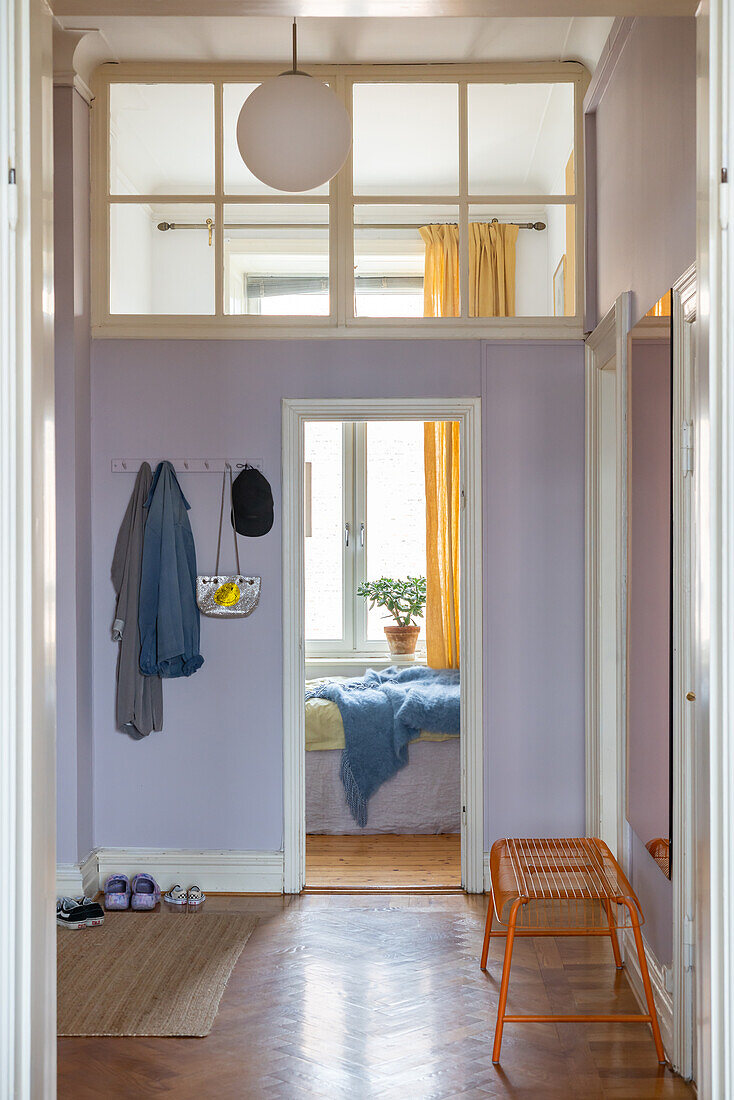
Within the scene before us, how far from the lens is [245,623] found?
395 cm

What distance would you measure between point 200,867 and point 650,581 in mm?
2269

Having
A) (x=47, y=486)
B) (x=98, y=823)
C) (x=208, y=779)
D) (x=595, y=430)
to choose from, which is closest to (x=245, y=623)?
(x=208, y=779)

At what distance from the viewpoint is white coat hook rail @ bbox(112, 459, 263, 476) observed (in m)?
3.93

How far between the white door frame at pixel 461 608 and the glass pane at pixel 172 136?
100 centimetres

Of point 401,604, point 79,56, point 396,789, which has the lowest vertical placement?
point 396,789

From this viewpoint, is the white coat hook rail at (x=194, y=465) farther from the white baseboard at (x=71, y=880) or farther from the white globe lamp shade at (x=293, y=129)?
the white baseboard at (x=71, y=880)

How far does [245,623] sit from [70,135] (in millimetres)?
2037

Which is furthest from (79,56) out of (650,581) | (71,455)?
(650,581)

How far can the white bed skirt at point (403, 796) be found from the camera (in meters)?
4.64

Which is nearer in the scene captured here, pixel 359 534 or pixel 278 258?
pixel 278 258

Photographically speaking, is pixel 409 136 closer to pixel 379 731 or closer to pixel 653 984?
pixel 379 731

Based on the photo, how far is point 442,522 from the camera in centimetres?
580

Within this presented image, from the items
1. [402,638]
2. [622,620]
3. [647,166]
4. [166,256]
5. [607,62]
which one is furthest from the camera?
[402,638]

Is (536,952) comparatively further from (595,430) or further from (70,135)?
(70,135)
